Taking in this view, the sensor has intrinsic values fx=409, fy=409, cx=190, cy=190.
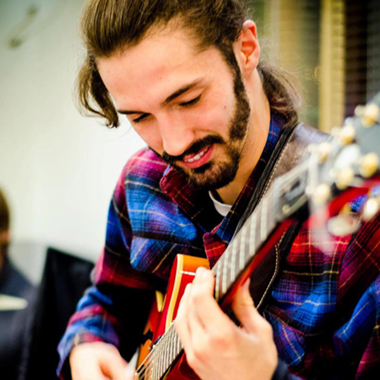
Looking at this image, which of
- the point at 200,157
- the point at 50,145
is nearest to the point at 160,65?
the point at 200,157

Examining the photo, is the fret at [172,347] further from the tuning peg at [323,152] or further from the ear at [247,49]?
the ear at [247,49]

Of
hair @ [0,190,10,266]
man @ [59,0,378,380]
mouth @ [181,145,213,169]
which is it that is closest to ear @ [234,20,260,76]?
man @ [59,0,378,380]

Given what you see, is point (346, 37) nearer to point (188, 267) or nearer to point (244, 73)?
point (244, 73)

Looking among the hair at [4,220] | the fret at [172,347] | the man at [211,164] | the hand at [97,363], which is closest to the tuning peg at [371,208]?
the man at [211,164]

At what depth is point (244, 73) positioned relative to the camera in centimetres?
95

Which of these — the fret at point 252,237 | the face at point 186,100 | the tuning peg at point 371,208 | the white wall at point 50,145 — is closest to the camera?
the tuning peg at point 371,208

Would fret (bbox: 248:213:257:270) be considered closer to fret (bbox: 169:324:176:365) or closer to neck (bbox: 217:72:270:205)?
fret (bbox: 169:324:176:365)

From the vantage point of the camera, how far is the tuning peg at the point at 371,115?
1.55ft

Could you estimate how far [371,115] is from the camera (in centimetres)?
47

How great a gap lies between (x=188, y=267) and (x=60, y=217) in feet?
4.52

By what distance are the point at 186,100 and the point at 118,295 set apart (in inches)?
28.3

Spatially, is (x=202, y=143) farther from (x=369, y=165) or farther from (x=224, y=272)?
(x=369, y=165)

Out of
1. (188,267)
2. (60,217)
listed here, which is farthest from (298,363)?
(60,217)

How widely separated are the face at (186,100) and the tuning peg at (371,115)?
42 cm
